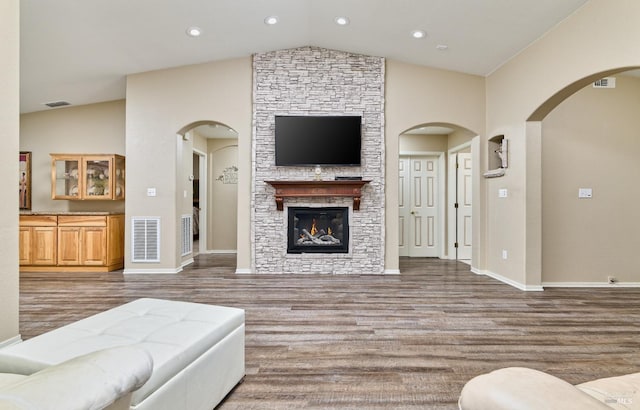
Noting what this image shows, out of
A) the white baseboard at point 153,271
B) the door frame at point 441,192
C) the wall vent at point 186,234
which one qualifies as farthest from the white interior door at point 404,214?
the white baseboard at point 153,271

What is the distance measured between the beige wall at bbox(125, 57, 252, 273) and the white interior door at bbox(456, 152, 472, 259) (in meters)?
4.29

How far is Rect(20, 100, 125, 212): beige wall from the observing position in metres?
6.11

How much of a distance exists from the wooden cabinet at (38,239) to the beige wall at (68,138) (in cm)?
69

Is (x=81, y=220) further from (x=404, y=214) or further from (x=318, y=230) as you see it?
(x=404, y=214)

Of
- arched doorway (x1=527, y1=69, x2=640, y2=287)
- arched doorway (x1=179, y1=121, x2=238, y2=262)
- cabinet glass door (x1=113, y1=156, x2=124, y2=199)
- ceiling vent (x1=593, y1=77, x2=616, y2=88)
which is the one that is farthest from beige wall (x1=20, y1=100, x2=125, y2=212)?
ceiling vent (x1=593, y1=77, x2=616, y2=88)

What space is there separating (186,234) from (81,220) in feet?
5.22

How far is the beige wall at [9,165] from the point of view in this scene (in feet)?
7.05

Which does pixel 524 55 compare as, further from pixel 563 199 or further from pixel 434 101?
pixel 563 199

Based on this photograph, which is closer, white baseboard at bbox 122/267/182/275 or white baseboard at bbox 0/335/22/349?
white baseboard at bbox 0/335/22/349

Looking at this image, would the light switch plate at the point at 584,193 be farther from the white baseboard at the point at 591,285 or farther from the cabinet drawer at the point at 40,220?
the cabinet drawer at the point at 40,220

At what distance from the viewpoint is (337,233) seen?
5.63 m

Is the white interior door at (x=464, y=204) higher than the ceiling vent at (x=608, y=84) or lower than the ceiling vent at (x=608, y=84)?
lower

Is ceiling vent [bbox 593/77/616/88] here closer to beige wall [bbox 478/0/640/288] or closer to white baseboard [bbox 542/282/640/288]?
beige wall [bbox 478/0/640/288]

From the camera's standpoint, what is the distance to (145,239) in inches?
214
